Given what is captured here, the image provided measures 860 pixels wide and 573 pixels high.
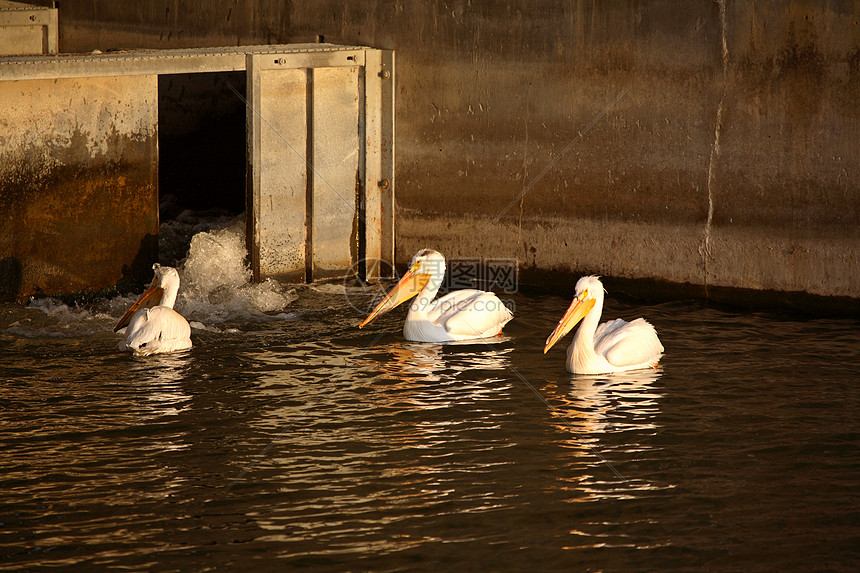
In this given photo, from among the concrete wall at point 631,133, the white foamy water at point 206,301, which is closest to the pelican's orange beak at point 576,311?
the concrete wall at point 631,133

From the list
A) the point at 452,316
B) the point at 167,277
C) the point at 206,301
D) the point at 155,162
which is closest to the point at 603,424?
the point at 452,316

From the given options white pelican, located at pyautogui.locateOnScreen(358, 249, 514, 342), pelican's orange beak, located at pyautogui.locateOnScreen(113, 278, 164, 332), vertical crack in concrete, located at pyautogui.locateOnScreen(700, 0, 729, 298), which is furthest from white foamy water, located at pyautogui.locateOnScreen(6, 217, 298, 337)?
vertical crack in concrete, located at pyautogui.locateOnScreen(700, 0, 729, 298)

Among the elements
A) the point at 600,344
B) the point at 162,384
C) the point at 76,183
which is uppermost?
the point at 76,183

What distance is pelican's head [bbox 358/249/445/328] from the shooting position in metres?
9.81

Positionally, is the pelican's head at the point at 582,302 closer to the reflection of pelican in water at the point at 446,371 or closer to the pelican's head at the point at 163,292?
the reflection of pelican in water at the point at 446,371

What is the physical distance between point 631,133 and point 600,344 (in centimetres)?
300

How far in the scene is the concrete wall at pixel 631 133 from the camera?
32.2 feet

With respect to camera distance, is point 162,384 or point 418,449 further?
point 162,384

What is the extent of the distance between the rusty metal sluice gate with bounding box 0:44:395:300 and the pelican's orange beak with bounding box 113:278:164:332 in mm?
1260

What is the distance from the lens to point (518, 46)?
1112 cm

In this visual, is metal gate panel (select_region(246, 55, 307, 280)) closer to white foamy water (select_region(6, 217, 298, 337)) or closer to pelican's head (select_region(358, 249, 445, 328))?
white foamy water (select_region(6, 217, 298, 337))

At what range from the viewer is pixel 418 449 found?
21.6 feet

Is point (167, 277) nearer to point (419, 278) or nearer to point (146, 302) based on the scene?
point (146, 302)

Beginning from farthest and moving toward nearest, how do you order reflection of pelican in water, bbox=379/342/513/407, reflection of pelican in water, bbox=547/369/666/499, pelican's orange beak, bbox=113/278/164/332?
pelican's orange beak, bbox=113/278/164/332
reflection of pelican in water, bbox=379/342/513/407
reflection of pelican in water, bbox=547/369/666/499
